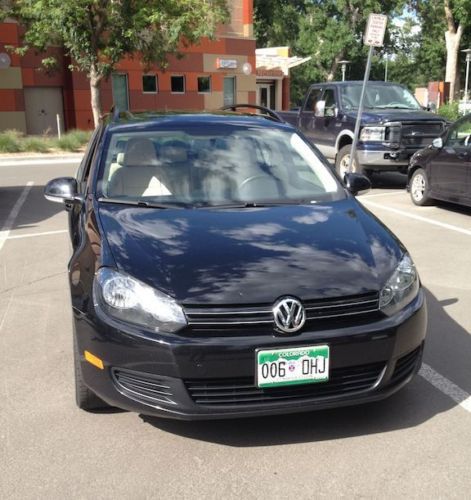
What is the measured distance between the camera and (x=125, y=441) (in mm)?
3305

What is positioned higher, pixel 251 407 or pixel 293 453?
pixel 251 407

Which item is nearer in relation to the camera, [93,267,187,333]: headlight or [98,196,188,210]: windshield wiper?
[93,267,187,333]: headlight

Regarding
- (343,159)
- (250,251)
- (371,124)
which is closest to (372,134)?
(371,124)

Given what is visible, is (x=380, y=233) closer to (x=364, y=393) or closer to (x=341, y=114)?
(x=364, y=393)

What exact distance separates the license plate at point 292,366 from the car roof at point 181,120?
2.38 m

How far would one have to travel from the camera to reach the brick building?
2828 centimetres

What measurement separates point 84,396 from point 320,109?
10.8 m

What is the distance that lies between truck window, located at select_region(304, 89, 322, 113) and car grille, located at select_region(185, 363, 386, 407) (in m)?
11.9

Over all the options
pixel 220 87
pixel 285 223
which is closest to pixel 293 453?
pixel 285 223

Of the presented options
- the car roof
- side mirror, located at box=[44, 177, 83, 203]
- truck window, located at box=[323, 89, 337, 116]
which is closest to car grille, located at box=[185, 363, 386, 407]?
side mirror, located at box=[44, 177, 83, 203]

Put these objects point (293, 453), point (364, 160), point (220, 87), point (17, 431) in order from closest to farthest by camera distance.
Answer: point (293, 453)
point (17, 431)
point (364, 160)
point (220, 87)

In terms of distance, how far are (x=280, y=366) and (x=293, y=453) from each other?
1.67 feet

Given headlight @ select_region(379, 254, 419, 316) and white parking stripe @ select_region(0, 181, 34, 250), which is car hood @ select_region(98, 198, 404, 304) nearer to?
headlight @ select_region(379, 254, 419, 316)

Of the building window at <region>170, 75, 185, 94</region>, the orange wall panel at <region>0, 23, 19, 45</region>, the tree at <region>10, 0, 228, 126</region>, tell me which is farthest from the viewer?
the building window at <region>170, 75, 185, 94</region>
